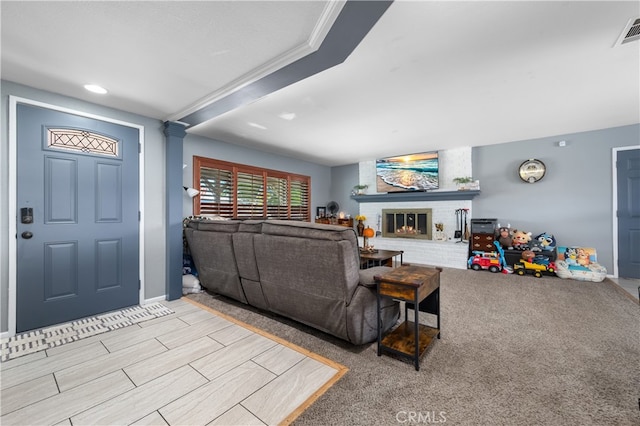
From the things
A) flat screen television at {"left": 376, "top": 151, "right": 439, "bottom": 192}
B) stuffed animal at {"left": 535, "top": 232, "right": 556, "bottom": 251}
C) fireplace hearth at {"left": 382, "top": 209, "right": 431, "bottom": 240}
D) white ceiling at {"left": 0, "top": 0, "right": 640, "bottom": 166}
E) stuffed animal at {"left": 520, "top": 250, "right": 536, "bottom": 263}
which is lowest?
stuffed animal at {"left": 520, "top": 250, "right": 536, "bottom": 263}

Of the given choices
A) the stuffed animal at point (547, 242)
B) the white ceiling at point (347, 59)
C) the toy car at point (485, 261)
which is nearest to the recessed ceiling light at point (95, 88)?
the white ceiling at point (347, 59)

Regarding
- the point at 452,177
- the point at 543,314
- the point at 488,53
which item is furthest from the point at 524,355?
the point at 452,177

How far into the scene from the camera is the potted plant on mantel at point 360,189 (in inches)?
258

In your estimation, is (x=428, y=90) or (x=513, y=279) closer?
(x=428, y=90)

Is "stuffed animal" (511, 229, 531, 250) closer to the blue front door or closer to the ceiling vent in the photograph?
the ceiling vent

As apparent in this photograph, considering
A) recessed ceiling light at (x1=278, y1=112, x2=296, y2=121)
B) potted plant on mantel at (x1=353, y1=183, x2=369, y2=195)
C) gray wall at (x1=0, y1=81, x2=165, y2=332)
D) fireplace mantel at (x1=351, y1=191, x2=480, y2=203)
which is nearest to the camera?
gray wall at (x1=0, y1=81, x2=165, y2=332)

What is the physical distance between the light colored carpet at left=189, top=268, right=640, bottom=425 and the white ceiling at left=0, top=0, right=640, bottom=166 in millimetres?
A: 2338

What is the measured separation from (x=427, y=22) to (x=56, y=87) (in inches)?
136

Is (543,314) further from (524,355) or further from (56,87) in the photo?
(56,87)

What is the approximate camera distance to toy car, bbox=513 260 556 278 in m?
4.29

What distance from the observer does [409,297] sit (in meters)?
1.76

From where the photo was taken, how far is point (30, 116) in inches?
99.6

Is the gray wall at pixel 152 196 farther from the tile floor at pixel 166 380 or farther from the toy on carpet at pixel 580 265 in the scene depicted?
the toy on carpet at pixel 580 265

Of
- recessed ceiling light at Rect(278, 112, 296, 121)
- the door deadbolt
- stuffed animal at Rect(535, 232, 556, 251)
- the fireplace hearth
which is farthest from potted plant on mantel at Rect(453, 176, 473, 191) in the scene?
the door deadbolt
